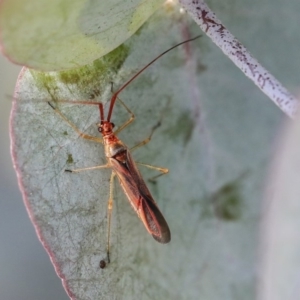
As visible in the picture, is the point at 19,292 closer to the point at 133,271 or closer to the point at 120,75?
the point at 133,271

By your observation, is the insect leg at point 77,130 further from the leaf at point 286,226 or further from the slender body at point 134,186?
the leaf at point 286,226

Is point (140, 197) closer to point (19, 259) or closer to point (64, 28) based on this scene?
point (64, 28)

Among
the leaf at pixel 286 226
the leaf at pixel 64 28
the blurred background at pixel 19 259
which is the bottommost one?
the leaf at pixel 286 226

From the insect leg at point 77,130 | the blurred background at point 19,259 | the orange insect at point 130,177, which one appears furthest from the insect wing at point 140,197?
the blurred background at point 19,259

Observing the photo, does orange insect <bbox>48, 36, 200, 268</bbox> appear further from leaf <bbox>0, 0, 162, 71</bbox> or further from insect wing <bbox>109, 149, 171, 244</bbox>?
leaf <bbox>0, 0, 162, 71</bbox>

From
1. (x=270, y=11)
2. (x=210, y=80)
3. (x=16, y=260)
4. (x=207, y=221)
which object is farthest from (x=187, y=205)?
(x=16, y=260)
